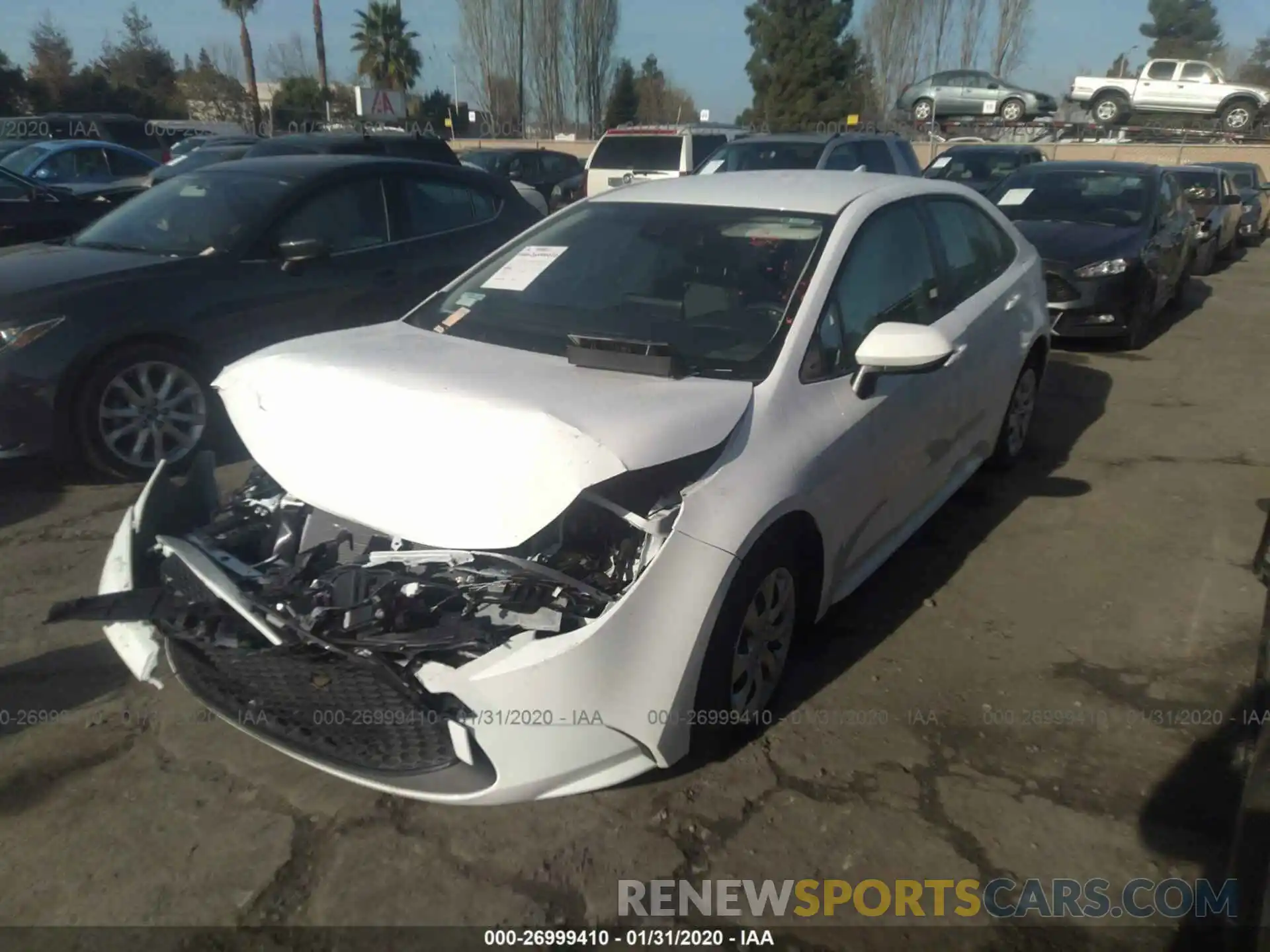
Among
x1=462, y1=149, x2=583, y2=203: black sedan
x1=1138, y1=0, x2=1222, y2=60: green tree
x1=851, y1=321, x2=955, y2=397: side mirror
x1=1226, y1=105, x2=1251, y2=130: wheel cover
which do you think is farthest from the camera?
x1=1138, y1=0, x2=1222, y2=60: green tree

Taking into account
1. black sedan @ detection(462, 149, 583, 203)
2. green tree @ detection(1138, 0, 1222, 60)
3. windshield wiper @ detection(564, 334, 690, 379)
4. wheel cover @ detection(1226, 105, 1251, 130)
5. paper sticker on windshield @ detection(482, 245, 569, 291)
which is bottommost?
black sedan @ detection(462, 149, 583, 203)

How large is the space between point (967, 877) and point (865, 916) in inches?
12.7

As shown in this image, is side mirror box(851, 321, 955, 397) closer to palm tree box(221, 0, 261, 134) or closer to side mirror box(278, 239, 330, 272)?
side mirror box(278, 239, 330, 272)

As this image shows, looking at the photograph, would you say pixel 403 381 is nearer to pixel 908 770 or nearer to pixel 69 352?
pixel 908 770

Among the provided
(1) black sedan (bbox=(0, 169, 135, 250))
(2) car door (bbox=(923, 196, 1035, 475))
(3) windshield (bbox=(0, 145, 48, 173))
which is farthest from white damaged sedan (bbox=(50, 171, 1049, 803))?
(3) windshield (bbox=(0, 145, 48, 173))

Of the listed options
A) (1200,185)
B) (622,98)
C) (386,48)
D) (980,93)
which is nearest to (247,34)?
(386,48)

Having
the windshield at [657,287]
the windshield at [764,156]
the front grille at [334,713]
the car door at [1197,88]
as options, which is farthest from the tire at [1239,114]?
the front grille at [334,713]

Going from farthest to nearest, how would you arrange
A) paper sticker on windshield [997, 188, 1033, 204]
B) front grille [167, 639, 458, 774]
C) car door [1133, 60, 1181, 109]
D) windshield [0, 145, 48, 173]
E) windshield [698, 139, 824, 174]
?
car door [1133, 60, 1181, 109]
windshield [0, 145, 48, 173]
windshield [698, 139, 824, 174]
paper sticker on windshield [997, 188, 1033, 204]
front grille [167, 639, 458, 774]

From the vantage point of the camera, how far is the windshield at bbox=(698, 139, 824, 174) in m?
11.2

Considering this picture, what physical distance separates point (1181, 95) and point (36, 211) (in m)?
30.5

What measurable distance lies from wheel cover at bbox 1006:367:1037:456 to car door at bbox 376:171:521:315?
341 centimetres

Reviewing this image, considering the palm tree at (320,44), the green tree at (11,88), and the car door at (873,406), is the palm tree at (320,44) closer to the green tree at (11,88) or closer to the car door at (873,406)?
the green tree at (11,88)

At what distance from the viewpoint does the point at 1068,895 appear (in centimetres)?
249

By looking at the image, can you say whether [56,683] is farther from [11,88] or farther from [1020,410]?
[11,88]
